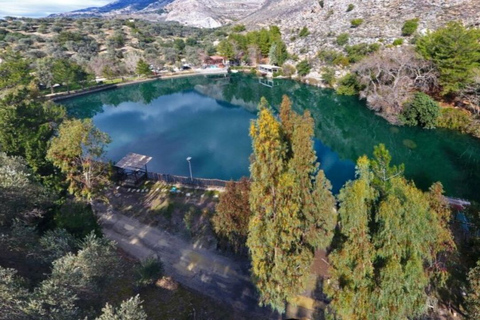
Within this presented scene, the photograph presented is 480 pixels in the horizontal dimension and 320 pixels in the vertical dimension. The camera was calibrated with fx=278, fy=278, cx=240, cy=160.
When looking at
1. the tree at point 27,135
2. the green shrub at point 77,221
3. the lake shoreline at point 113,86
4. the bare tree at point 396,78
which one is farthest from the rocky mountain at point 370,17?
the green shrub at point 77,221

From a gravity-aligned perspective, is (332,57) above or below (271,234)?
below

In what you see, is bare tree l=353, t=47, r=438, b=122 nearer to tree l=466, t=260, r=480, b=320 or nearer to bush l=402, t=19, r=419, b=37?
bush l=402, t=19, r=419, b=37

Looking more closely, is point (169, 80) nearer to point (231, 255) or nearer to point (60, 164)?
point (60, 164)

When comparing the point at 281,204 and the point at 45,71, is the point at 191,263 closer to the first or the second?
the point at 281,204


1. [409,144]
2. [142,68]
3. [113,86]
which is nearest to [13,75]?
[113,86]

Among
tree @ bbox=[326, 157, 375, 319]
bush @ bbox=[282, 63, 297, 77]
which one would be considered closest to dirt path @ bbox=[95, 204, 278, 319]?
tree @ bbox=[326, 157, 375, 319]

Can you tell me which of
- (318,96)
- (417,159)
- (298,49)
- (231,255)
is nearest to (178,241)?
(231,255)

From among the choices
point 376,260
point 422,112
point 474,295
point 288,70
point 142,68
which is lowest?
point 288,70
